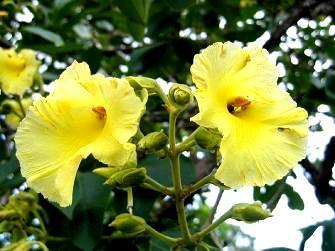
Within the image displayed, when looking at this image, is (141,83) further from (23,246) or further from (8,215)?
(8,215)

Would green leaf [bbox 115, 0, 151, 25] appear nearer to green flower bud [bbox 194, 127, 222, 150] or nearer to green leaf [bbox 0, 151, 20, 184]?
green leaf [bbox 0, 151, 20, 184]

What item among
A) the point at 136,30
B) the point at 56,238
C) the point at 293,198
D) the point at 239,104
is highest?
the point at 239,104

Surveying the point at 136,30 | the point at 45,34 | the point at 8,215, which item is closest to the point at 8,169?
the point at 8,215

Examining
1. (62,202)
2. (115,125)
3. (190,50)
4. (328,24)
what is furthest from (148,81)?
(328,24)

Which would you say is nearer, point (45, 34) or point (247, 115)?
point (247, 115)

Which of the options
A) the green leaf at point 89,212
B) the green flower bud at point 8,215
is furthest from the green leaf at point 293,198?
the green flower bud at point 8,215

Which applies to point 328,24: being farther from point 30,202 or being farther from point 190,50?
point 30,202

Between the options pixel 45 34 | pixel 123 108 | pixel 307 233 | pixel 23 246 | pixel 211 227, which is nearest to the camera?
pixel 123 108
